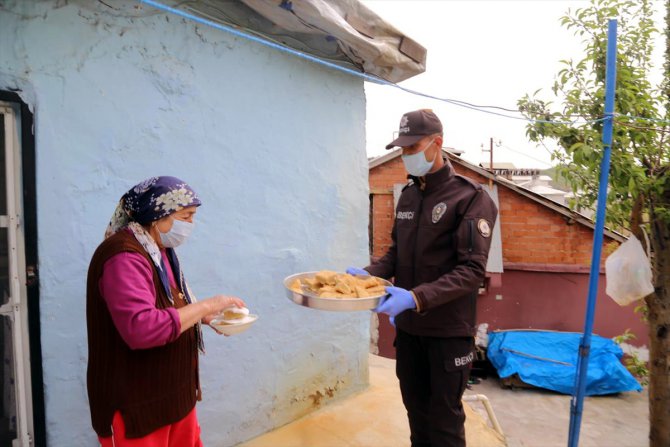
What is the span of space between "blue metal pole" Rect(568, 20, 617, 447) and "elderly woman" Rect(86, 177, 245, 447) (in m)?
2.53

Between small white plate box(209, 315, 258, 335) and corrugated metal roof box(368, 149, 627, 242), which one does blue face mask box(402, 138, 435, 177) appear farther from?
corrugated metal roof box(368, 149, 627, 242)

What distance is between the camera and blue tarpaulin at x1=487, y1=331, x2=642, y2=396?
6.82 metres

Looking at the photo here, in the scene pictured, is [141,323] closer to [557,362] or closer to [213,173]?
[213,173]

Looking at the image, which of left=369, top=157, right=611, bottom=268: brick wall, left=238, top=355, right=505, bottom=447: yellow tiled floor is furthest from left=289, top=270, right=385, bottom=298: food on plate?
left=369, top=157, right=611, bottom=268: brick wall

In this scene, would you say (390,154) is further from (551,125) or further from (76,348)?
(76,348)

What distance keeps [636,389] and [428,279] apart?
667cm

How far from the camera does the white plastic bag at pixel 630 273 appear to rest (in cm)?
315

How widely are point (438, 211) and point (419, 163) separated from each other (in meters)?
0.29

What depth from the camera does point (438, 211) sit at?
2.30m

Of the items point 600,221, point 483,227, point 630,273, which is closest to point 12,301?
point 483,227

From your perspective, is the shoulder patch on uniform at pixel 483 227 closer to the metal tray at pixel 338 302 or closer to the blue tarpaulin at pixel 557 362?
the metal tray at pixel 338 302

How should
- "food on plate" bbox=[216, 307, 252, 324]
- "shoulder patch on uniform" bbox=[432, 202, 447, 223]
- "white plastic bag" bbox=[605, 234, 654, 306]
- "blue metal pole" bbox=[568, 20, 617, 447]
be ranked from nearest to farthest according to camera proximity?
"food on plate" bbox=[216, 307, 252, 324] < "shoulder patch on uniform" bbox=[432, 202, 447, 223] < "blue metal pole" bbox=[568, 20, 617, 447] < "white plastic bag" bbox=[605, 234, 654, 306]

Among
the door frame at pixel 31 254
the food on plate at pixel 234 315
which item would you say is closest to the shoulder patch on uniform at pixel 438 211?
the food on plate at pixel 234 315

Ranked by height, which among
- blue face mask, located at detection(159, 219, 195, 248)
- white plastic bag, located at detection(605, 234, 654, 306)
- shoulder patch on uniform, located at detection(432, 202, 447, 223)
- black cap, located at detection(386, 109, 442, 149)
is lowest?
white plastic bag, located at detection(605, 234, 654, 306)
